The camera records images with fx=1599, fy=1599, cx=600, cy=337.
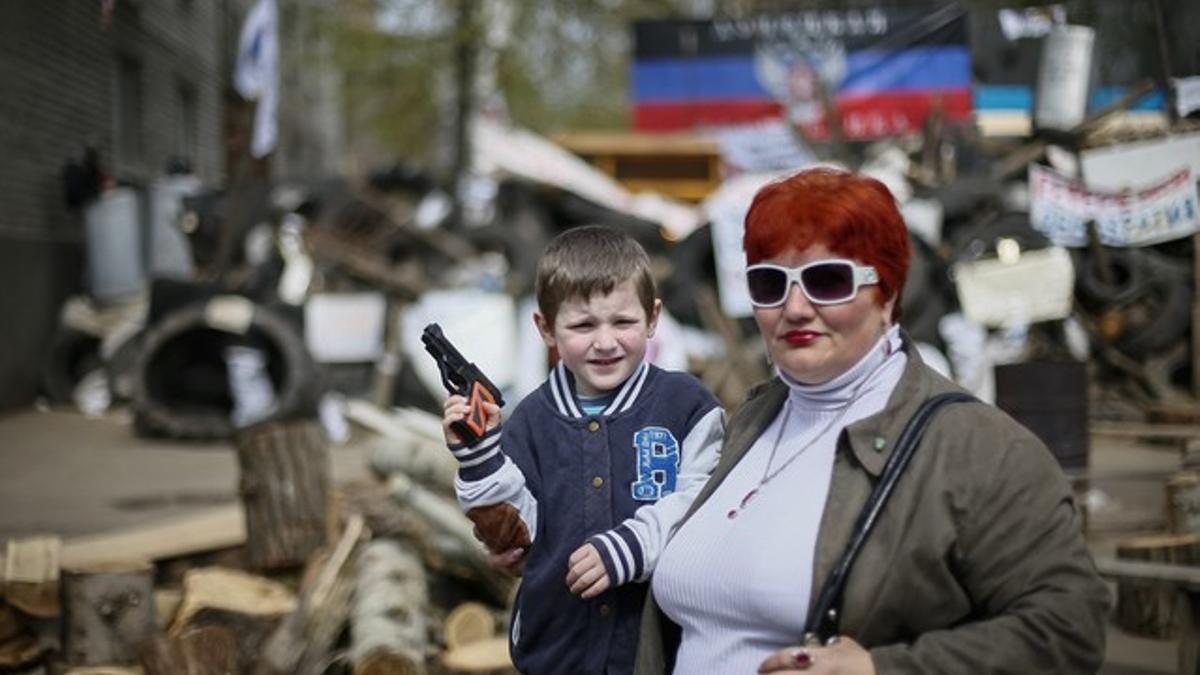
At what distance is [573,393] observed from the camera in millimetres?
3135

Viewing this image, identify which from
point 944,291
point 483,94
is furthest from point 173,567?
point 483,94

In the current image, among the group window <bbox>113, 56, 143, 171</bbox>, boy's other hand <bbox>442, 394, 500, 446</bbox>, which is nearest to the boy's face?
boy's other hand <bbox>442, 394, 500, 446</bbox>

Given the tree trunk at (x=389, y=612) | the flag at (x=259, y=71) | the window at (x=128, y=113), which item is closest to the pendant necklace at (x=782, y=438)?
the tree trunk at (x=389, y=612)

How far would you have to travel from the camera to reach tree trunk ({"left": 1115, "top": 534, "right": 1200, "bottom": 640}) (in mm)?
5629

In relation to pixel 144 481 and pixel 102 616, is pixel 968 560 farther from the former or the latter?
pixel 144 481

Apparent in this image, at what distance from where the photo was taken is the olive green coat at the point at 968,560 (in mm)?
2234

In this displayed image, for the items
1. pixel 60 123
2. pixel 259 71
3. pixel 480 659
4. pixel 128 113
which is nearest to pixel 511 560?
pixel 480 659

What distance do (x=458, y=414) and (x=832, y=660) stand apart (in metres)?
0.84

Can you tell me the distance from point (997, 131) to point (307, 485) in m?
16.1

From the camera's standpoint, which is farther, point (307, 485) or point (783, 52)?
point (783, 52)

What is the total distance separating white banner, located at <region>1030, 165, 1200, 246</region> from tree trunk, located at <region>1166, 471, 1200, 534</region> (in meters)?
2.43

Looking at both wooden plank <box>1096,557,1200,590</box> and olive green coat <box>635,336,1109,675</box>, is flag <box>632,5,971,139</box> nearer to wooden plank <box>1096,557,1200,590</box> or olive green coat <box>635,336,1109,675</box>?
wooden plank <box>1096,557,1200,590</box>

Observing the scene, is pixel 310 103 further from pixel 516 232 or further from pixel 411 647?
pixel 411 647

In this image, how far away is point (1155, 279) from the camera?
1430cm
